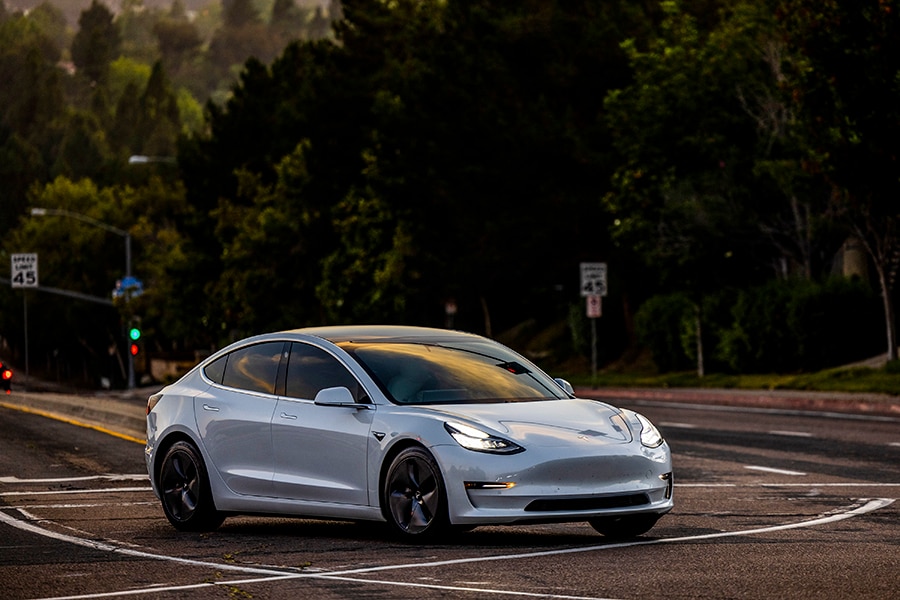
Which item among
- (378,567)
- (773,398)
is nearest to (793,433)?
(773,398)

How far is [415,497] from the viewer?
38.1 ft

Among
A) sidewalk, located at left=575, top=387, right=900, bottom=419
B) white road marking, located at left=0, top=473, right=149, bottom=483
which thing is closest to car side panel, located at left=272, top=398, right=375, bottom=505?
white road marking, located at left=0, top=473, right=149, bottom=483

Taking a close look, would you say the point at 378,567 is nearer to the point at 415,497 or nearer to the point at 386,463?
the point at 415,497

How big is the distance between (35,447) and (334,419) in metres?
11.4

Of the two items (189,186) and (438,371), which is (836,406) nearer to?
(438,371)

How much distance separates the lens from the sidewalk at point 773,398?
31294mm

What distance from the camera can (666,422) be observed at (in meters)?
28.7

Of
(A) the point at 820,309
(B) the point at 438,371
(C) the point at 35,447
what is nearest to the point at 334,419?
(B) the point at 438,371

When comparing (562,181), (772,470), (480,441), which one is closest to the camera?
(480,441)

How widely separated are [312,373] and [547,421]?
199 cm

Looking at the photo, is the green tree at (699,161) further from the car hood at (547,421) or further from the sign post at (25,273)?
the sign post at (25,273)

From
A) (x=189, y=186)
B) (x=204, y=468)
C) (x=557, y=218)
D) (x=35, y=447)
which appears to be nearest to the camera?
(x=204, y=468)

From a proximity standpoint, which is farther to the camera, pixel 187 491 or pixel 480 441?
pixel 187 491

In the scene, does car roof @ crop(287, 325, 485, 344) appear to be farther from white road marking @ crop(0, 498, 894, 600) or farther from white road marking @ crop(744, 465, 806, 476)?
white road marking @ crop(744, 465, 806, 476)
